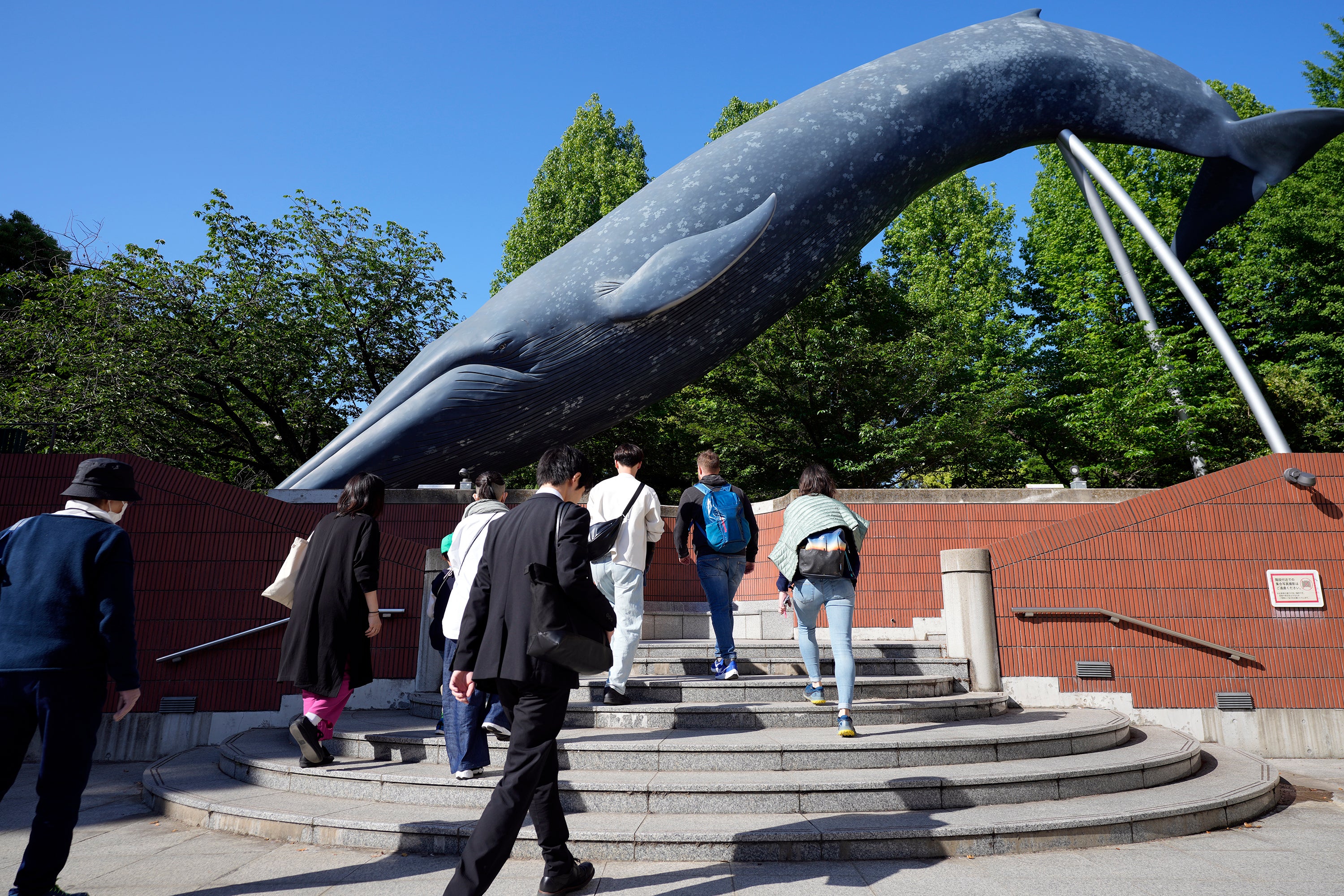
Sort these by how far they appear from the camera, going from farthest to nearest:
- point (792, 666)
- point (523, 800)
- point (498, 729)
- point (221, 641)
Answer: point (221, 641)
point (792, 666)
point (498, 729)
point (523, 800)

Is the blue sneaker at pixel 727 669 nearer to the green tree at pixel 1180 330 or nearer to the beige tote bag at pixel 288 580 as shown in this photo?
the beige tote bag at pixel 288 580

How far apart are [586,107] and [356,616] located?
25.3 meters

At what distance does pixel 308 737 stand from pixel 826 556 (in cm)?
330

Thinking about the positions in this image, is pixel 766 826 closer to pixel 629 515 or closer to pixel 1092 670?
pixel 629 515

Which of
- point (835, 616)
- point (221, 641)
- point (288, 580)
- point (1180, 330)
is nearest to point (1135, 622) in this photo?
point (835, 616)

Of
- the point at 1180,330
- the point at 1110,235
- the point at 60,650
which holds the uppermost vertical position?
the point at 1180,330

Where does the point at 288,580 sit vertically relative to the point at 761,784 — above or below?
above

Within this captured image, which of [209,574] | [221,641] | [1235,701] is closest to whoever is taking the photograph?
[221,641]

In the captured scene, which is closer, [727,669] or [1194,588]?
[727,669]

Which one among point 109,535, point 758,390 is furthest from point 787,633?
point 758,390

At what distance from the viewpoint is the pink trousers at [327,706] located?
452 centimetres

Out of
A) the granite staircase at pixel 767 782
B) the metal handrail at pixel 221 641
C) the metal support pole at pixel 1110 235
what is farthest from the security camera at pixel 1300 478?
the metal handrail at pixel 221 641

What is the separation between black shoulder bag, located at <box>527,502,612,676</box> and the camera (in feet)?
9.75

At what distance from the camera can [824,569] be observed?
16.3 ft
